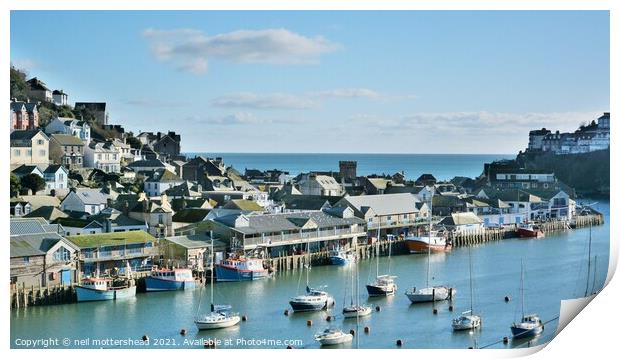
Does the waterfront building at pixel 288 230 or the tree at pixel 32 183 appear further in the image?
the tree at pixel 32 183

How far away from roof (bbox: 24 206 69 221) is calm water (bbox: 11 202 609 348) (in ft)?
11.4

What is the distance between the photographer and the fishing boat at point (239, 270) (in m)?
13.6

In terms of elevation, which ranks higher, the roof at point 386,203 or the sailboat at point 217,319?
the roof at point 386,203

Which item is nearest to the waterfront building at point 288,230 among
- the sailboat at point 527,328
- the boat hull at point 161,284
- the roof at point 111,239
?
the roof at point 111,239

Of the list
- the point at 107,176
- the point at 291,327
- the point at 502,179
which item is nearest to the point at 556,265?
the point at 291,327

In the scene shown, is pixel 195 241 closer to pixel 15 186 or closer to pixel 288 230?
pixel 288 230

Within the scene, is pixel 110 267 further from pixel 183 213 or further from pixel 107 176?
pixel 107 176

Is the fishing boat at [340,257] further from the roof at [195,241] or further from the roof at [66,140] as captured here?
the roof at [66,140]

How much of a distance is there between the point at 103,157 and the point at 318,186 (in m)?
5.49

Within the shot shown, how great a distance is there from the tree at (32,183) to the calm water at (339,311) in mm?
5577

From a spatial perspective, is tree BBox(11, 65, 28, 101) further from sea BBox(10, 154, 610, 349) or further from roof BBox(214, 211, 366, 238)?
sea BBox(10, 154, 610, 349)

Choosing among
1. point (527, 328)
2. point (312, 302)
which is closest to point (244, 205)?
point (312, 302)

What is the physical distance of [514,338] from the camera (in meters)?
10.2

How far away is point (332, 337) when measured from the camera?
32.2 ft
